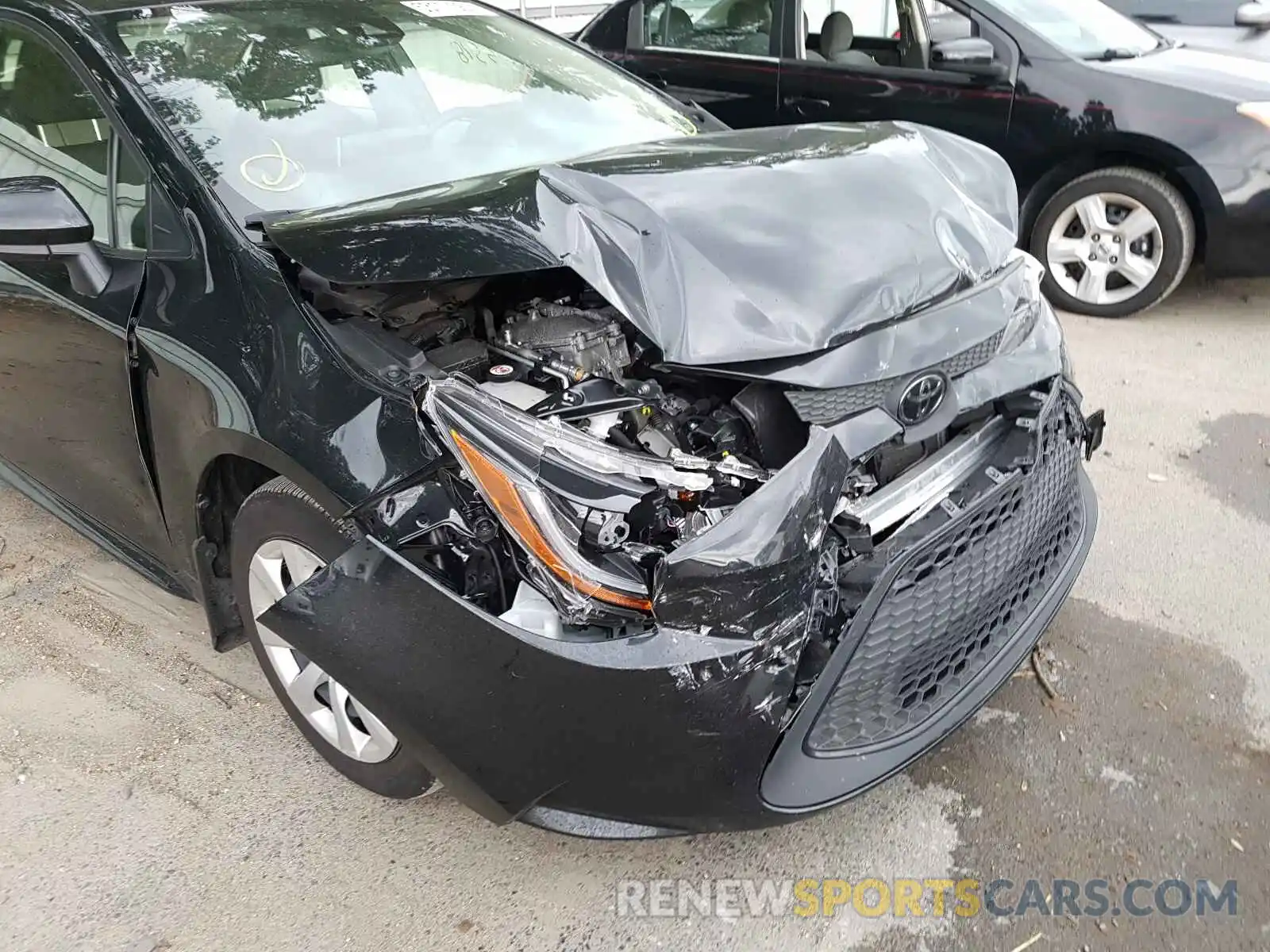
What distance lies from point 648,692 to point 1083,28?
15.7 ft

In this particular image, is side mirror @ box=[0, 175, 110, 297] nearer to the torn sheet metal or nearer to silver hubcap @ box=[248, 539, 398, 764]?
silver hubcap @ box=[248, 539, 398, 764]

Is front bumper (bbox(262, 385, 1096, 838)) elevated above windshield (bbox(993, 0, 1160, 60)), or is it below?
below

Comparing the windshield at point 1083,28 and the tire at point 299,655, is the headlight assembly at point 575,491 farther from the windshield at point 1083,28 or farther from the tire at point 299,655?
the windshield at point 1083,28

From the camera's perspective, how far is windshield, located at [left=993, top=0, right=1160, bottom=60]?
15.5 ft

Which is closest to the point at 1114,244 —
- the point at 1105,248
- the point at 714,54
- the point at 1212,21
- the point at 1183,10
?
the point at 1105,248

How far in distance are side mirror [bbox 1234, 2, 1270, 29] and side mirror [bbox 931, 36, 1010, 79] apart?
2.71m

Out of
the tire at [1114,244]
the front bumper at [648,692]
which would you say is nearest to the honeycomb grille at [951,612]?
the front bumper at [648,692]

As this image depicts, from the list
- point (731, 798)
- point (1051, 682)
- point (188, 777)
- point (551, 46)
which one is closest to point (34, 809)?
point (188, 777)

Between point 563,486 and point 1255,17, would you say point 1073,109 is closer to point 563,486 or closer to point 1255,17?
point 1255,17

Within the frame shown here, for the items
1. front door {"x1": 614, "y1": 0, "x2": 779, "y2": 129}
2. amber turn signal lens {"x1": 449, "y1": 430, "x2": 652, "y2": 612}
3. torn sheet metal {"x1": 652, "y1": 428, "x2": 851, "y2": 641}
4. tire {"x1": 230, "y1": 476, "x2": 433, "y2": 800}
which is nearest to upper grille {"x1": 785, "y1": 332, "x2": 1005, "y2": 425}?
torn sheet metal {"x1": 652, "y1": 428, "x2": 851, "y2": 641}

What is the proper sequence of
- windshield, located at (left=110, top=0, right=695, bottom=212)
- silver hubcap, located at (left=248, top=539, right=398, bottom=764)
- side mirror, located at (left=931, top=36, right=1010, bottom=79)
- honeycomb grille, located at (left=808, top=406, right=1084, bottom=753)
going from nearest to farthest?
honeycomb grille, located at (left=808, top=406, right=1084, bottom=753), silver hubcap, located at (left=248, top=539, right=398, bottom=764), windshield, located at (left=110, top=0, right=695, bottom=212), side mirror, located at (left=931, top=36, right=1010, bottom=79)

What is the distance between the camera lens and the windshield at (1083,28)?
474 cm

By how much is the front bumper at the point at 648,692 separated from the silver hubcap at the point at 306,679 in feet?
0.85

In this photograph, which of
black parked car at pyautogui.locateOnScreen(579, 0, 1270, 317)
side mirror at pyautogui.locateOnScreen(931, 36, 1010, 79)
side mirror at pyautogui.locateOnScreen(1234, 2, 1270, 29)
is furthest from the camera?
side mirror at pyautogui.locateOnScreen(1234, 2, 1270, 29)
